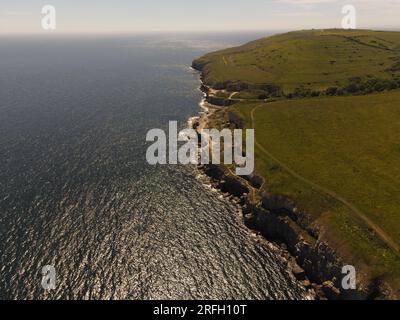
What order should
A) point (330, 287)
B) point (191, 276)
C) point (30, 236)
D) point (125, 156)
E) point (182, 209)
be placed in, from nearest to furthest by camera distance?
point (330, 287)
point (191, 276)
point (30, 236)
point (182, 209)
point (125, 156)

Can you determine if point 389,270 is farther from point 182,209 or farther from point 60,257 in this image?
point 60,257

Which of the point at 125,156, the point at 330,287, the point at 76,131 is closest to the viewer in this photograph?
the point at 330,287

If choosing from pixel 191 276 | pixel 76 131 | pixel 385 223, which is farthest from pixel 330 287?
pixel 76 131

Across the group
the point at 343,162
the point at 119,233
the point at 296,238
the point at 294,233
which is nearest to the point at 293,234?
the point at 294,233

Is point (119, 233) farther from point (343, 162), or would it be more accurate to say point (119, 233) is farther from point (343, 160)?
point (343, 160)

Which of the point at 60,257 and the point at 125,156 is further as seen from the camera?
the point at 125,156

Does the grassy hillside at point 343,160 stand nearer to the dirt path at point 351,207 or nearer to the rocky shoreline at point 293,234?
the dirt path at point 351,207
